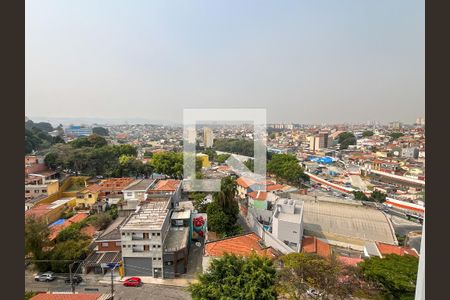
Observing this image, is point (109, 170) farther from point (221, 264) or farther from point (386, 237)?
point (386, 237)

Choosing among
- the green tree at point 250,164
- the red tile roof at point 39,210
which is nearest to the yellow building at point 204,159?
the green tree at point 250,164

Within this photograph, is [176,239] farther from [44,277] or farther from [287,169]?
[287,169]

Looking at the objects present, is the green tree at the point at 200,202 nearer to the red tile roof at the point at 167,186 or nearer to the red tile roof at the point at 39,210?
the red tile roof at the point at 167,186

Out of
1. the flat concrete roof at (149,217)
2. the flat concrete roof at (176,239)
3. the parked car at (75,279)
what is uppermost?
the flat concrete roof at (149,217)

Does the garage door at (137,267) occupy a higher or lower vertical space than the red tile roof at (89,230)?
lower

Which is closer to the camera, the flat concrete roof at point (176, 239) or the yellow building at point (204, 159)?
the flat concrete roof at point (176, 239)

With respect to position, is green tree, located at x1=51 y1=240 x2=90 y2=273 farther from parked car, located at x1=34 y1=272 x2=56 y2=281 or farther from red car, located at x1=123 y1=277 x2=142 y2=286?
red car, located at x1=123 y1=277 x2=142 y2=286

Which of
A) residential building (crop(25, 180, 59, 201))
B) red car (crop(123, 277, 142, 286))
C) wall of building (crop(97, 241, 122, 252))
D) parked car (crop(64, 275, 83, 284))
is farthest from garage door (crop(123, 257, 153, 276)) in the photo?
residential building (crop(25, 180, 59, 201))
